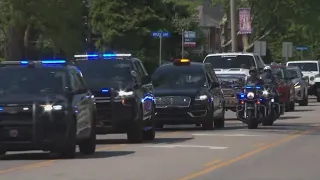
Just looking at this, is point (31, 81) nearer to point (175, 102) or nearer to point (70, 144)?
point (70, 144)

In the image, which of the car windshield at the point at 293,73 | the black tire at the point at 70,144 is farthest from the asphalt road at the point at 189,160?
the car windshield at the point at 293,73

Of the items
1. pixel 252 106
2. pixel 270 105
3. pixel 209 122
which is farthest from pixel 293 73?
pixel 209 122

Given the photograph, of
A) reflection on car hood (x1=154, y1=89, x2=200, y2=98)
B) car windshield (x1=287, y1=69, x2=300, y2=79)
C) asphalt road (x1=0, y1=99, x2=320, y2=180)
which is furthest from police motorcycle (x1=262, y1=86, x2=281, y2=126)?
car windshield (x1=287, y1=69, x2=300, y2=79)

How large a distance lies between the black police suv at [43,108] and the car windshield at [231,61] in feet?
54.3

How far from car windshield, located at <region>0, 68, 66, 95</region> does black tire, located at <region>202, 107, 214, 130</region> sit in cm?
813

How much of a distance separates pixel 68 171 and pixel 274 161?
4.04m

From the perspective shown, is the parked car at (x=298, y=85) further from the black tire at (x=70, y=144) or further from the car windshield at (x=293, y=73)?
the black tire at (x=70, y=144)

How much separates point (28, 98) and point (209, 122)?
941 cm

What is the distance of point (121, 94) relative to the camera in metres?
19.7

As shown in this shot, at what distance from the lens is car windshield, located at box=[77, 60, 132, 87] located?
67.5 feet

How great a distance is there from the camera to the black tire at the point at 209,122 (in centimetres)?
2439

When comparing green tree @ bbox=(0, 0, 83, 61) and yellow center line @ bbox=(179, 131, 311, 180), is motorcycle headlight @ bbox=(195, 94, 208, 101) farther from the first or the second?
green tree @ bbox=(0, 0, 83, 61)

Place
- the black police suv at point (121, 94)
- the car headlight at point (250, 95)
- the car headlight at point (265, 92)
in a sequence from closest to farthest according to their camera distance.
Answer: the black police suv at point (121, 94)
the car headlight at point (250, 95)
the car headlight at point (265, 92)

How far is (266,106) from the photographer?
2548cm
